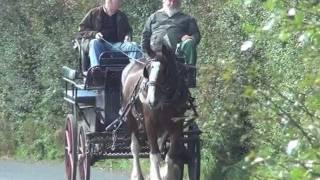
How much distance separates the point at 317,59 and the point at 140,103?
7498mm

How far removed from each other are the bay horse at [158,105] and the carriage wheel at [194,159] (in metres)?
0.19

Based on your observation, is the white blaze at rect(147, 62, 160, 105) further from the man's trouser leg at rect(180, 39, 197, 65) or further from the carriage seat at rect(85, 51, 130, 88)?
the carriage seat at rect(85, 51, 130, 88)

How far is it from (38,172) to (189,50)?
7332mm

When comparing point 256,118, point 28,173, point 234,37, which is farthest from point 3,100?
point 256,118

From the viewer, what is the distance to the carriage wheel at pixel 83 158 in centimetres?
1211

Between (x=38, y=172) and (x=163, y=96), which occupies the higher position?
(x=163, y=96)

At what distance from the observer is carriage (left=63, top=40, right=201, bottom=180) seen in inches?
457

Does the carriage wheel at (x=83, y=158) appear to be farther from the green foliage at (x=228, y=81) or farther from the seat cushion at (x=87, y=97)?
the green foliage at (x=228, y=81)

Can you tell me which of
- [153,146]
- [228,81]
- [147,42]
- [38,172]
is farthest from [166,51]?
[38,172]

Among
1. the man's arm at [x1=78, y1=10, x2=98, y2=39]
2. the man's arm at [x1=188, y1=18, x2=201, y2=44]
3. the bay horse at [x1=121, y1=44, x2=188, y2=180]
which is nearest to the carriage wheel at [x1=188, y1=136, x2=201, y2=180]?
the bay horse at [x1=121, y1=44, x2=188, y2=180]

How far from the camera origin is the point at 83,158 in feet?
40.7

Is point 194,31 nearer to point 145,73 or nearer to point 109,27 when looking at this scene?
point 145,73

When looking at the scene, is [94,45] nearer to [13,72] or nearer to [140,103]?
[140,103]

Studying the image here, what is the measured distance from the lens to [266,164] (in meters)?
3.44
